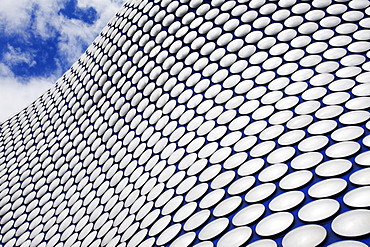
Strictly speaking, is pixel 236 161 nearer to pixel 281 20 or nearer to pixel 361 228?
pixel 361 228

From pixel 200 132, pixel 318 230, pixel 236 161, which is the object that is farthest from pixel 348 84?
pixel 318 230

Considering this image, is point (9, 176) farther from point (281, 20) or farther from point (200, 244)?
point (281, 20)

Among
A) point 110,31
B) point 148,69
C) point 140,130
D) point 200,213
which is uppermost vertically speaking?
point 110,31

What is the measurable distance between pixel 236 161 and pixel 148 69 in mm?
6548

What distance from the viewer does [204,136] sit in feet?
31.5

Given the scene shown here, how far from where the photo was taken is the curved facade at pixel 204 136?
618 cm

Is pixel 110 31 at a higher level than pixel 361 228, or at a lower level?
higher

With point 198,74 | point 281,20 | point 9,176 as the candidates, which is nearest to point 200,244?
point 198,74

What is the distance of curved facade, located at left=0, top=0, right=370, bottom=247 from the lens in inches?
243

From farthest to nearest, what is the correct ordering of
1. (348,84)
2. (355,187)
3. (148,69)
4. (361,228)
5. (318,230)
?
(148,69), (348,84), (355,187), (318,230), (361,228)

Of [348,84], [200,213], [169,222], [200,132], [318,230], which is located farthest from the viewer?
[200,132]

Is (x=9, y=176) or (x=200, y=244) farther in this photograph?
(x=9, y=176)

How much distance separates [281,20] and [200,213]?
7245mm

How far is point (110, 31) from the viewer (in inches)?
639
